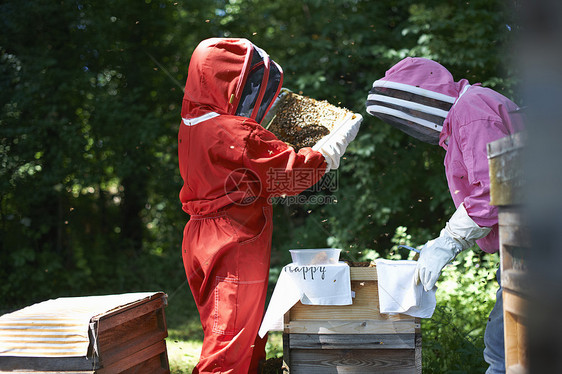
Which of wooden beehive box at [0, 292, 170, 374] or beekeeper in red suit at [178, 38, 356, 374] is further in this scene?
beekeeper in red suit at [178, 38, 356, 374]

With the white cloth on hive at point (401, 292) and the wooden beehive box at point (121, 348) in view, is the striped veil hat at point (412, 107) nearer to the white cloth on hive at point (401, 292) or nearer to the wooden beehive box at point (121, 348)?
the white cloth on hive at point (401, 292)

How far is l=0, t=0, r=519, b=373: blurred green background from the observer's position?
5.18m

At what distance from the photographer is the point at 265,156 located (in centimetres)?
253

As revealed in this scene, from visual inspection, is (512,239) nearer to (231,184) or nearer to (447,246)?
(447,246)

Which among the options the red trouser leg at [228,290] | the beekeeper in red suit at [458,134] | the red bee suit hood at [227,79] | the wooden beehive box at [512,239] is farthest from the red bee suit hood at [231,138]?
the wooden beehive box at [512,239]

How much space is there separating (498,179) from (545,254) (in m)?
0.75

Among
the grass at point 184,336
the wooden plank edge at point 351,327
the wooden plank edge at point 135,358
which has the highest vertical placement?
the wooden plank edge at point 351,327

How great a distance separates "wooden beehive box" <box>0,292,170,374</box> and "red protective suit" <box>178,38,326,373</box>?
28cm

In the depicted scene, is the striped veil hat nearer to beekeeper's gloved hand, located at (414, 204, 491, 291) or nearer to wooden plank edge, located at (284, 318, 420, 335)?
beekeeper's gloved hand, located at (414, 204, 491, 291)

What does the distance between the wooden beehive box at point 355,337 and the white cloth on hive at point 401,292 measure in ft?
0.21

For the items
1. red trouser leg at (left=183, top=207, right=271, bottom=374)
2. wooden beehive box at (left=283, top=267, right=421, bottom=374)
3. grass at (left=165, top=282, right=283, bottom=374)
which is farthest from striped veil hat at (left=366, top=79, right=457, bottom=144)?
grass at (left=165, top=282, right=283, bottom=374)

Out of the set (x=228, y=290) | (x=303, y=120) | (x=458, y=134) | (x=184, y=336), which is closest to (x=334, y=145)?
(x=303, y=120)

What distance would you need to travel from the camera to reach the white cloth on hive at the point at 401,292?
7.51 feet

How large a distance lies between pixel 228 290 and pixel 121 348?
570 millimetres
